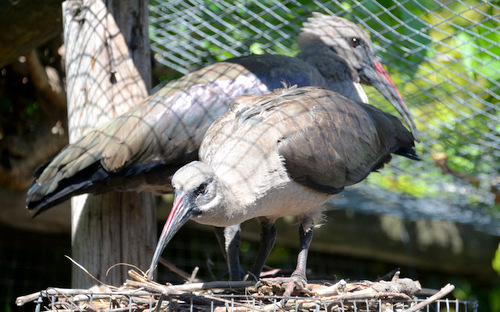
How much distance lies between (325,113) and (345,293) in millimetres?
812

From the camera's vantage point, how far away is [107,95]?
3.29m

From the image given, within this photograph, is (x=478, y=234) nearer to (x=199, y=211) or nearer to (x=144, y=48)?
(x=144, y=48)

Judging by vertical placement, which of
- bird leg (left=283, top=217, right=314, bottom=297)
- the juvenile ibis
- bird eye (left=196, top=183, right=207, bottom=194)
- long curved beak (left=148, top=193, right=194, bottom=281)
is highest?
bird eye (left=196, top=183, right=207, bottom=194)

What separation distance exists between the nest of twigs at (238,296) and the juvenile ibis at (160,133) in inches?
27.2

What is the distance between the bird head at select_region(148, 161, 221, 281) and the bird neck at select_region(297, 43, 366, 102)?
5.84 feet

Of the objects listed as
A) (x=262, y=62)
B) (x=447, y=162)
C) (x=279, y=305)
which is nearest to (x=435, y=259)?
(x=447, y=162)

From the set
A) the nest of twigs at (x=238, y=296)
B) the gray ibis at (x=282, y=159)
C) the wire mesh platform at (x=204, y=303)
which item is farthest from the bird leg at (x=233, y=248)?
the wire mesh platform at (x=204, y=303)

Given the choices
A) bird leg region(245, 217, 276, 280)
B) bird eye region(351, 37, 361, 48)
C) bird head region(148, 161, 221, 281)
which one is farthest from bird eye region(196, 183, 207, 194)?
bird eye region(351, 37, 361, 48)

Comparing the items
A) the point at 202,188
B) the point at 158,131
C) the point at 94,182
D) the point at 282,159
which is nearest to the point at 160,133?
the point at 158,131

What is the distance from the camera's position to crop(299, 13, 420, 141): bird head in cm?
382

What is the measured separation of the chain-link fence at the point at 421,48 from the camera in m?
3.36

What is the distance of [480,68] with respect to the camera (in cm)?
359

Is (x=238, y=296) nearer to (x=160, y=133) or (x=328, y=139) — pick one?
(x=328, y=139)

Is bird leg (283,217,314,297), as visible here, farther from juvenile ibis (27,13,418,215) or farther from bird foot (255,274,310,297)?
juvenile ibis (27,13,418,215)
